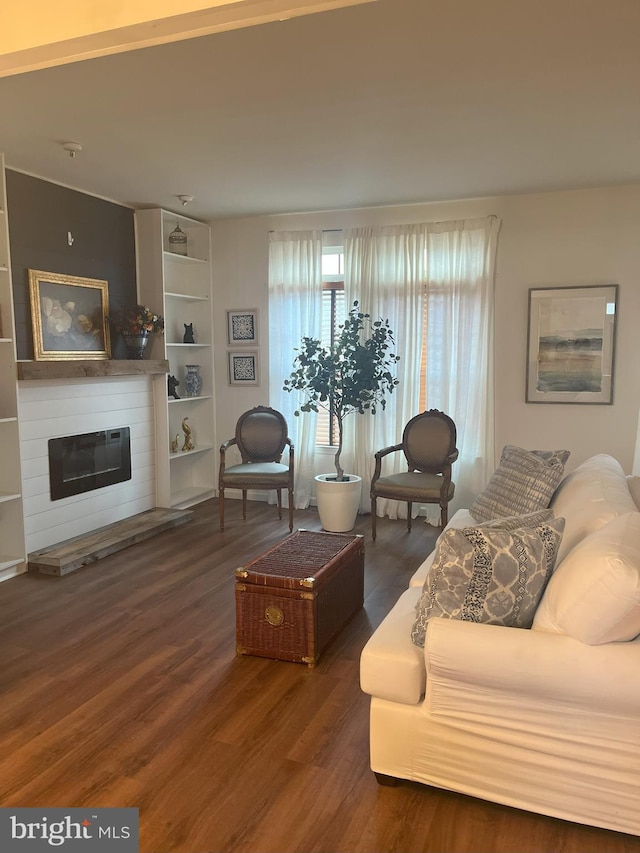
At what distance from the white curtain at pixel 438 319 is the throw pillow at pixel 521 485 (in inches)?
68.1

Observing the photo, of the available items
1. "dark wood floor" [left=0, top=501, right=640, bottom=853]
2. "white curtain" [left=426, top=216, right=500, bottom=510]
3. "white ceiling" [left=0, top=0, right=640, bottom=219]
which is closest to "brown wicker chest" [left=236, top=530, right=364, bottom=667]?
"dark wood floor" [left=0, top=501, right=640, bottom=853]

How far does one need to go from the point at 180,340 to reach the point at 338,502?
2336 mm

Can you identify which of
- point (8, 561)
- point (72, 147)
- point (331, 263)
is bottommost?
point (8, 561)

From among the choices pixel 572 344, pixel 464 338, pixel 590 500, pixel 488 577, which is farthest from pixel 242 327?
pixel 488 577

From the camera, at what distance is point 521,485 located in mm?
3469

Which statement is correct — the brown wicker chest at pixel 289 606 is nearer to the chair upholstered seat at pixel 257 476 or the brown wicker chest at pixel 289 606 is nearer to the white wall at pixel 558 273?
the chair upholstered seat at pixel 257 476

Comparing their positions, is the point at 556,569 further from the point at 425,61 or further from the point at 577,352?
the point at 577,352

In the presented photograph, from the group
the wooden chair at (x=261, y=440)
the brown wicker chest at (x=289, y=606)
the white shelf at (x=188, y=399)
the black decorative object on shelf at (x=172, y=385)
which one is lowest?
the brown wicker chest at (x=289, y=606)

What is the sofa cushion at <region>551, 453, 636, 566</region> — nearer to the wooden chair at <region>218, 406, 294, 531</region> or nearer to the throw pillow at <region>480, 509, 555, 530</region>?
the throw pillow at <region>480, 509, 555, 530</region>

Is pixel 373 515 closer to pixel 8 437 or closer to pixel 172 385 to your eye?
pixel 172 385

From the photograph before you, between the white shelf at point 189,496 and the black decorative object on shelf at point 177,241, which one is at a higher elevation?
the black decorative object on shelf at point 177,241

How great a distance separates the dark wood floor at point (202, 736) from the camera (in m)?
2.06

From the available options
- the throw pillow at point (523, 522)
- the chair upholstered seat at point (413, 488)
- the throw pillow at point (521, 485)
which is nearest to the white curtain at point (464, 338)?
the chair upholstered seat at point (413, 488)

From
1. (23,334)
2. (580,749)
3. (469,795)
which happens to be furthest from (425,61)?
(23,334)
